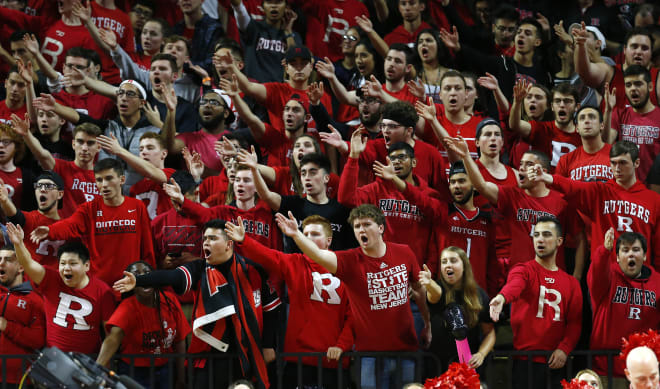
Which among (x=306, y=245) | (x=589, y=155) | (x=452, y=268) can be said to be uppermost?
(x=589, y=155)

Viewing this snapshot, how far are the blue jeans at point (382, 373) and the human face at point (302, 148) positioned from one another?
7.19ft

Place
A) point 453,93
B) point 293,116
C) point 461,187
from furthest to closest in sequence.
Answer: point 453,93, point 293,116, point 461,187

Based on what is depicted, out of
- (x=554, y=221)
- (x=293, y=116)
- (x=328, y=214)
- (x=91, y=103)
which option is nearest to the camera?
(x=554, y=221)

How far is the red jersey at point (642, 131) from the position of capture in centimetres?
980

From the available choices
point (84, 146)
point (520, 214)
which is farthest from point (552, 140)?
point (84, 146)

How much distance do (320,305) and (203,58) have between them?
4.54 meters

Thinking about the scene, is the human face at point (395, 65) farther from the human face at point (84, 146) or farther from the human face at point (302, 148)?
the human face at point (84, 146)

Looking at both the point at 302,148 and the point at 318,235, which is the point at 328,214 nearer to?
the point at 318,235

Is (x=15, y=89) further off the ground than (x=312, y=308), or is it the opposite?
(x=15, y=89)

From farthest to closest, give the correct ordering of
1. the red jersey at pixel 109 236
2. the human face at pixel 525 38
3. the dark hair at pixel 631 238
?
the human face at pixel 525 38
the red jersey at pixel 109 236
the dark hair at pixel 631 238

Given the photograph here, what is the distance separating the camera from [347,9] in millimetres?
11930

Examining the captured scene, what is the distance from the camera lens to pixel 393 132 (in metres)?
9.09

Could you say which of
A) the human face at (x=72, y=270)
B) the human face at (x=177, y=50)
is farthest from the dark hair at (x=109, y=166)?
the human face at (x=177, y=50)

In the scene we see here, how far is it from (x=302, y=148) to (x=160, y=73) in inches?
80.4
